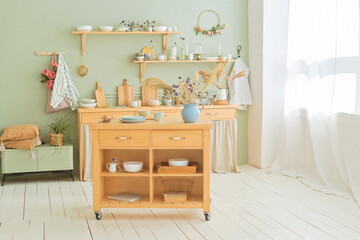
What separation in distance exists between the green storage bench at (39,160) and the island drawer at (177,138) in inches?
76.5

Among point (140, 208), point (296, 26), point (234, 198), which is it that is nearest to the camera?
point (140, 208)

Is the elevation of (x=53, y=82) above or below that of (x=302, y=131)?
above

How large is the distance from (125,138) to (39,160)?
1.94 m

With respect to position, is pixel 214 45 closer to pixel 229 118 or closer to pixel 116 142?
pixel 229 118

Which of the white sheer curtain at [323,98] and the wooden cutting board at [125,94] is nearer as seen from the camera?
the white sheer curtain at [323,98]

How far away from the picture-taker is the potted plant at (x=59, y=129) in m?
5.67

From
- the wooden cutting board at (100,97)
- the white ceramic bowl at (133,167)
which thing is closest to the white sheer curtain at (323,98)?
the white ceramic bowl at (133,167)

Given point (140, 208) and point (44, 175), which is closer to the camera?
point (140, 208)

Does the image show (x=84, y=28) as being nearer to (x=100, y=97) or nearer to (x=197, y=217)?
(x=100, y=97)

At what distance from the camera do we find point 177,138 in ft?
13.4

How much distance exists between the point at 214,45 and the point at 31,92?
2.52 meters

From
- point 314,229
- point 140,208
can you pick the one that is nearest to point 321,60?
point 314,229

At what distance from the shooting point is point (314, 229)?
390 cm

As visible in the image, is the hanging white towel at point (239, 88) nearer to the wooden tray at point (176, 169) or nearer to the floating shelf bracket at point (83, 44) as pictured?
the floating shelf bracket at point (83, 44)
